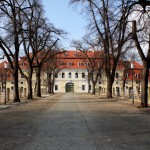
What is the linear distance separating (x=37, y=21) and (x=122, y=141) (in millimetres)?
35835

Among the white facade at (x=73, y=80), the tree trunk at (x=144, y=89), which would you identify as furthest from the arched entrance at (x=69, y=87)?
the tree trunk at (x=144, y=89)

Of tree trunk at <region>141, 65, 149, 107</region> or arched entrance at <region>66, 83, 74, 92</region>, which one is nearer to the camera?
tree trunk at <region>141, 65, 149, 107</region>

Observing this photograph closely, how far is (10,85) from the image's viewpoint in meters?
136

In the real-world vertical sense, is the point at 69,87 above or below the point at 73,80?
below

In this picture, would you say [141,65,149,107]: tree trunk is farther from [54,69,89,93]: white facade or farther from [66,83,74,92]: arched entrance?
[66,83,74,92]: arched entrance

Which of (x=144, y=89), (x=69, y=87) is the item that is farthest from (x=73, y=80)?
(x=144, y=89)

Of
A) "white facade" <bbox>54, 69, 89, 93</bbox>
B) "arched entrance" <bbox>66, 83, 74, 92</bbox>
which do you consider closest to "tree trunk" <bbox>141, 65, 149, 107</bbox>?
"white facade" <bbox>54, 69, 89, 93</bbox>

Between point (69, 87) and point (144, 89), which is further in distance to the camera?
point (69, 87)

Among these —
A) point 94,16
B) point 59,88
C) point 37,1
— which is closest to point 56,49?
point 94,16

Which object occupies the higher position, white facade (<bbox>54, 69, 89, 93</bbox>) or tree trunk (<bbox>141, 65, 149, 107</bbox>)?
white facade (<bbox>54, 69, 89, 93</bbox>)

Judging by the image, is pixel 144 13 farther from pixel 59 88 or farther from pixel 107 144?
pixel 59 88

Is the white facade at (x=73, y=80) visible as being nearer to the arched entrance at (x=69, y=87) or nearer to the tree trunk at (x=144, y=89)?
the arched entrance at (x=69, y=87)

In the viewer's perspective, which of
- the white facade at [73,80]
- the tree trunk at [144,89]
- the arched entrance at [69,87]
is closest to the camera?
the tree trunk at [144,89]

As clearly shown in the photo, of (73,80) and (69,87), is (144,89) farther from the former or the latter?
(69,87)
